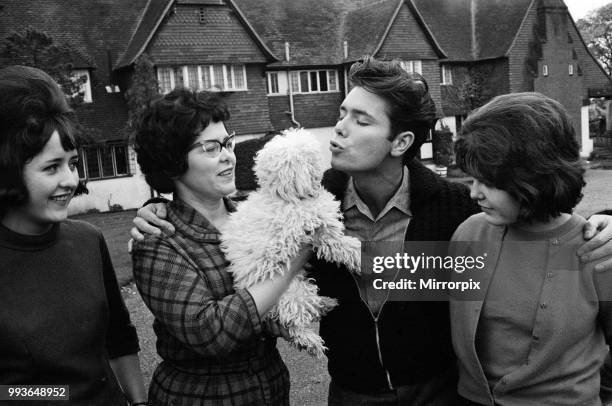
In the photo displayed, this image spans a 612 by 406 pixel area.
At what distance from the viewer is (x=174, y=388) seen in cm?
285

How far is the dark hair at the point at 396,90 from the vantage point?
316 cm

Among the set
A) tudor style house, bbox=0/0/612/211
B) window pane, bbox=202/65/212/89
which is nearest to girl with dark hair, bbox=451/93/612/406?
tudor style house, bbox=0/0/612/211

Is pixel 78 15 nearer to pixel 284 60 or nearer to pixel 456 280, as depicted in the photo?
pixel 284 60

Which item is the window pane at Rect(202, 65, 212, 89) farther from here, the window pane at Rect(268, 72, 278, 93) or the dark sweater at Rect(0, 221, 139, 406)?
the dark sweater at Rect(0, 221, 139, 406)

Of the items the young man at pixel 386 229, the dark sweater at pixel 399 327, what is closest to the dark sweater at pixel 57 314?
the young man at pixel 386 229

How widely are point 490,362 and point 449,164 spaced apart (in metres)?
26.4

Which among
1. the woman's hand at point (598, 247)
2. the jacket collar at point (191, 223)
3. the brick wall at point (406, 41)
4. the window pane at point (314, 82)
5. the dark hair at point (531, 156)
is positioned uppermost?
the brick wall at point (406, 41)

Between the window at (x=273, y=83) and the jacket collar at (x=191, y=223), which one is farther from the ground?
the window at (x=273, y=83)

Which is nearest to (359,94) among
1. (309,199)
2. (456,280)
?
(309,199)

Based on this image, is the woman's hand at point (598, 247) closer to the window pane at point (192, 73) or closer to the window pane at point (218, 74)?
the window pane at point (192, 73)

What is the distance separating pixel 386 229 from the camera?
322 centimetres

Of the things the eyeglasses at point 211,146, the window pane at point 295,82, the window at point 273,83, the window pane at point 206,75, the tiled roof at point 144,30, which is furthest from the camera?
the window pane at point 295,82

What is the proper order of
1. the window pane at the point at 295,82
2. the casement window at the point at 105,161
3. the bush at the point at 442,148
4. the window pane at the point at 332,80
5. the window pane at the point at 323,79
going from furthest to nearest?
the bush at the point at 442,148 → the window pane at the point at 332,80 → the window pane at the point at 323,79 → the window pane at the point at 295,82 → the casement window at the point at 105,161

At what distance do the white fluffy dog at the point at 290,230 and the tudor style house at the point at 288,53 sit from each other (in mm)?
19119
